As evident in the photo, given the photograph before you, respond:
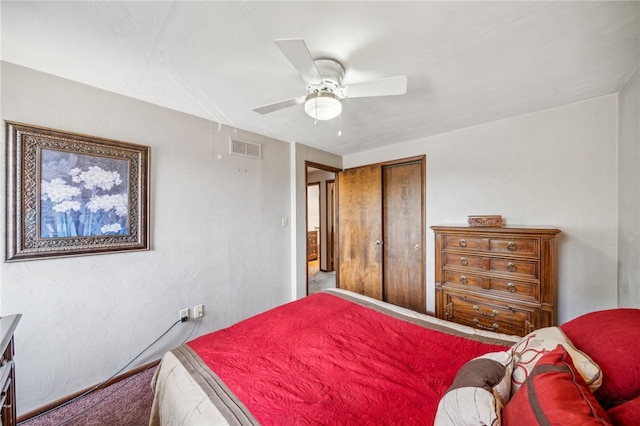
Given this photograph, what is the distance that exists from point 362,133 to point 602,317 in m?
2.42

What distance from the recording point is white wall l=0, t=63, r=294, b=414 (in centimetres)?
162

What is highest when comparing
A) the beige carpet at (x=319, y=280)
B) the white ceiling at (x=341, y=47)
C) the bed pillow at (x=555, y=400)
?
the white ceiling at (x=341, y=47)

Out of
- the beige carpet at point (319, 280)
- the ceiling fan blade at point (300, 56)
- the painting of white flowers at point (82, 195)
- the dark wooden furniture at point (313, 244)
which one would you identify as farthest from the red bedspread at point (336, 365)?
the dark wooden furniture at point (313, 244)

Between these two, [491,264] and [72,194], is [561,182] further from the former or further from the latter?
[72,194]

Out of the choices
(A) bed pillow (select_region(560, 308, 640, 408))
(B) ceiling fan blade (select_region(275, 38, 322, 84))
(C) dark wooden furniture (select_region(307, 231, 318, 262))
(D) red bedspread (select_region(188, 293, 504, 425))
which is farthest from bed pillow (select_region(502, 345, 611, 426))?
(C) dark wooden furniture (select_region(307, 231, 318, 262))

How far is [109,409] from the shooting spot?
5.48 feet

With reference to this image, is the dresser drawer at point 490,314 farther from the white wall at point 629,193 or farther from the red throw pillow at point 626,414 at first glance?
the red throw pillow at point 626,414

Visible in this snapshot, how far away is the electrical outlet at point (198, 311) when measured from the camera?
2.34 metres

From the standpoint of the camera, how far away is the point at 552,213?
2.23m

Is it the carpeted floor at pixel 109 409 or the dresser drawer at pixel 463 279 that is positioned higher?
the dresser drawer at pixel 463 279

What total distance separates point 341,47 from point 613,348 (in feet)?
5.74

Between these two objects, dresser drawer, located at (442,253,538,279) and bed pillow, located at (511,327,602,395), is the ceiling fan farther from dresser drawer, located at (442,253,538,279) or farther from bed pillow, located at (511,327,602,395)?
dresser drawer, located at (442,253,538,279)

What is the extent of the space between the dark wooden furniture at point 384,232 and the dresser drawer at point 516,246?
3.14 ft

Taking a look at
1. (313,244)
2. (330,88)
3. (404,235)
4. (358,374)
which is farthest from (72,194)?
(313,244)
